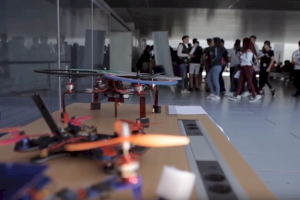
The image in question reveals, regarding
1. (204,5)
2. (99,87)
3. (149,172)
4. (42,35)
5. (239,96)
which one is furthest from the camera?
(204,5)

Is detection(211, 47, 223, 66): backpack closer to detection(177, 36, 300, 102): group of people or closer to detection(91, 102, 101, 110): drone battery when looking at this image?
detection(177, 36, 300, 102): group of people

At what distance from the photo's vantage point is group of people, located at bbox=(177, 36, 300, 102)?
567cm

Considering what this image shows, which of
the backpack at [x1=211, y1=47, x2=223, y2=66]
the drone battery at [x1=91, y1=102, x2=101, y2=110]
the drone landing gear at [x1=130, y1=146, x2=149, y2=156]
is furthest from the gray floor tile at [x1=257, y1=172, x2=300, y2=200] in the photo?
the backpack at [x1=211, y1=47, x2=223, y2=66]

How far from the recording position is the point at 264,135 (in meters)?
3.06

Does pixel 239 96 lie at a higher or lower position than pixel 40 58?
lower

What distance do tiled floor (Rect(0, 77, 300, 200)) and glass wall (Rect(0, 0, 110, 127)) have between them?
0.02 meters

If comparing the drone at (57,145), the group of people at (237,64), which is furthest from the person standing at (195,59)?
the drone at (57,145)

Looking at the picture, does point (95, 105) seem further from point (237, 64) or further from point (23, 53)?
point (237, 64)

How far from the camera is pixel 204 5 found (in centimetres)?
722

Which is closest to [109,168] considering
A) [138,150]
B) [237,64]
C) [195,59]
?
[138,150]

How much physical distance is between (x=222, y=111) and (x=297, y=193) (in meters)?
2.85

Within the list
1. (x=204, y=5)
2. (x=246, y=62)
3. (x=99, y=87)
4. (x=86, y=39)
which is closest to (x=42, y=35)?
(x=86, y=39)

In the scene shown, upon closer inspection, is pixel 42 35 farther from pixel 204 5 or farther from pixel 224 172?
pixel 204 5

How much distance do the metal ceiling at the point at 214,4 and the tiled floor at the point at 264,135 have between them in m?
3.33
